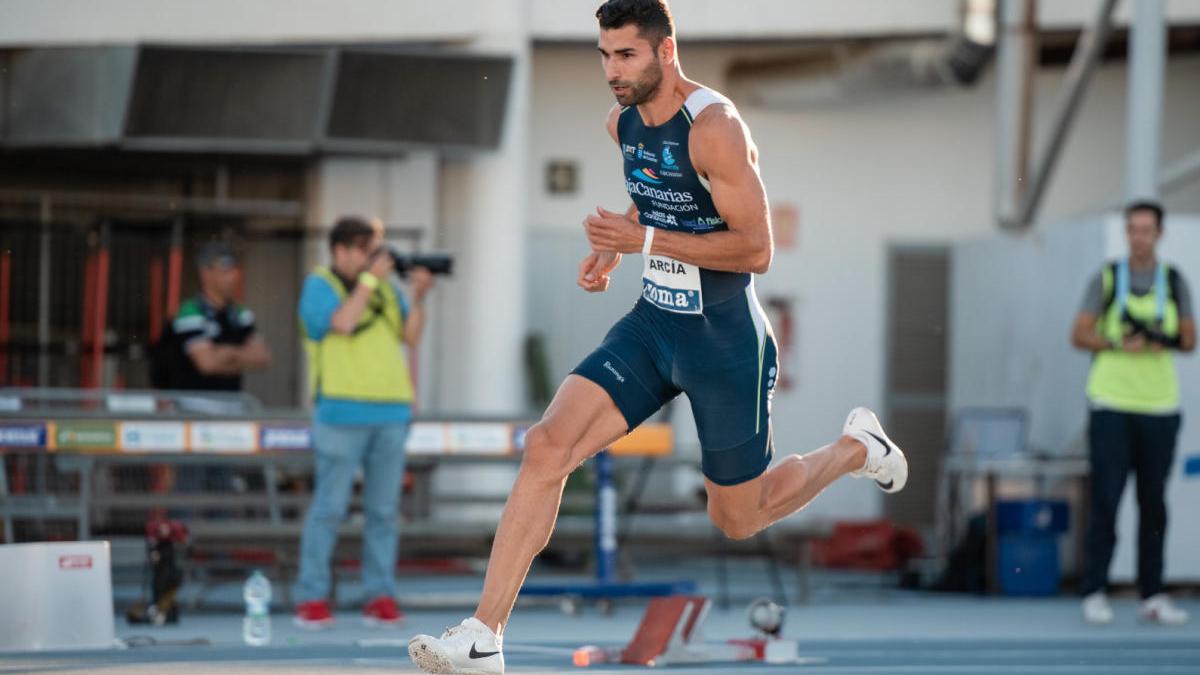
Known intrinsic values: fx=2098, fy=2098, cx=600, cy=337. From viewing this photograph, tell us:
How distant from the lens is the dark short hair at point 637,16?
6.73m

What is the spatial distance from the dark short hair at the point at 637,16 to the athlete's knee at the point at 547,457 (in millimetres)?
1323

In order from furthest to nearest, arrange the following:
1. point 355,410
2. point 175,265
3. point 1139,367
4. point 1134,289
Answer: point 175,265, point 1134,289, point 1139,367, point 355,410

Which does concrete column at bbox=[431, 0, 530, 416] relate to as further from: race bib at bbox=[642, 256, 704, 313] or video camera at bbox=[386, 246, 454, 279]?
race bib at bbox=[642, 256, 704, 313]

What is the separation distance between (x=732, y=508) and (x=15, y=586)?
3.61 meters

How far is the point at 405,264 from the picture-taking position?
457 inches

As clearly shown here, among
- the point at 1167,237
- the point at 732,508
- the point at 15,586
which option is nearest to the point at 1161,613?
the point at 1167,237

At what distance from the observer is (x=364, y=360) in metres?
11.2

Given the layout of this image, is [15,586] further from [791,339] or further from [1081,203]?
[1081,203]

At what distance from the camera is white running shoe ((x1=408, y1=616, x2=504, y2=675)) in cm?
659

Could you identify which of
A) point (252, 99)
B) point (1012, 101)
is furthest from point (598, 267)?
point (1012, 101)

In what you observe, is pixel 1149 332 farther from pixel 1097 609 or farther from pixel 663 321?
pixel 663 321

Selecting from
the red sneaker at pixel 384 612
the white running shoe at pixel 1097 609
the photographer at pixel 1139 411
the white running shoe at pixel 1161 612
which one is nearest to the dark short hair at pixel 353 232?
the red sneaker at pixel 384 612

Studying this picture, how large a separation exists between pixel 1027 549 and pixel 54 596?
7.34m

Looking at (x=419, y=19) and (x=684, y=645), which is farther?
(x=419, y=19)
